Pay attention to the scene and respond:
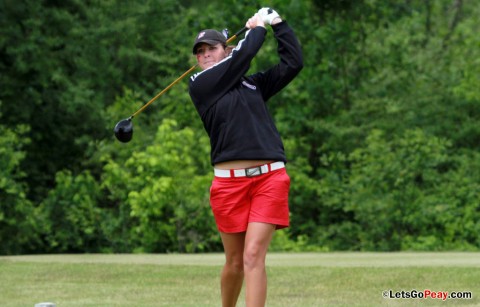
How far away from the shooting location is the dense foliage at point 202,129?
16750 millimetres

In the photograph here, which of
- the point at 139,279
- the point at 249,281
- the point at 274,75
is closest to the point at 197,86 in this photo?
the point at 274,75

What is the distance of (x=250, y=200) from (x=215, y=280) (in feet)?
12.0

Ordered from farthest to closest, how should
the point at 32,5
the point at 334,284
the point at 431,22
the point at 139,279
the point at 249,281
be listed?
the point at 431,22, the point at 32,5, the point at 139,279, the point at 334,284, the point at 249,281

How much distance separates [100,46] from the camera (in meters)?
20.9

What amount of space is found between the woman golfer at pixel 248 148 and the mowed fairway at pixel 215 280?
198 centimetres

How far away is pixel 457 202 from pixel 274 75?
1244 cm

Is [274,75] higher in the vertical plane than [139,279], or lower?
higher

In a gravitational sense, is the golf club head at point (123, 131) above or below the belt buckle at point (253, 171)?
above

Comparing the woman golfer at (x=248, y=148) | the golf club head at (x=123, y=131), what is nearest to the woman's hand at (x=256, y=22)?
the woman golfer at (x=248, y=148)

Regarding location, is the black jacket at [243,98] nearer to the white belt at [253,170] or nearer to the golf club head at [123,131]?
the white belt at [253,170]

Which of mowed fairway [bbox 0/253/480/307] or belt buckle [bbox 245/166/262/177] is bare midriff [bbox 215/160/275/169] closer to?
belt buckle [bbox 245/166/262/177]

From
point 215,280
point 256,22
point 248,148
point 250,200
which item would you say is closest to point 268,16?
point 256,22

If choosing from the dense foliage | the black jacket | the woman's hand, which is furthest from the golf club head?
the dense foliage

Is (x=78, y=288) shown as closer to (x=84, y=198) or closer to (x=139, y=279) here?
(x=139, y=279)
